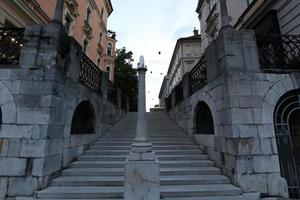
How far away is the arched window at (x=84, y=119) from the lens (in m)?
5.98

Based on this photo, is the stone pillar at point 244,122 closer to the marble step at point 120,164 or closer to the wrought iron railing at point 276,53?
the wrought iron railing at point 276,53

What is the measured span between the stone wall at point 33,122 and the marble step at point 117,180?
40cm

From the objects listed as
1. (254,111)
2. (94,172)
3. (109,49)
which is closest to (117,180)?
(94,172)

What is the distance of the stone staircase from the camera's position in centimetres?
392

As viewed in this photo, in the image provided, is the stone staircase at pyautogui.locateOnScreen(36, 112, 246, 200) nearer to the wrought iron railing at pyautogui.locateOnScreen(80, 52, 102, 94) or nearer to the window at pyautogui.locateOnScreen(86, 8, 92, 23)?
the wrought iron railing at pyautogui.locateOnScreen(80, 52, 102, 94)

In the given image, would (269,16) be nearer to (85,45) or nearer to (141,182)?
(141,182)

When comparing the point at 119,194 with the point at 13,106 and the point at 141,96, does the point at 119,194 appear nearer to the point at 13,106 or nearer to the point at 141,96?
the point at 141,96

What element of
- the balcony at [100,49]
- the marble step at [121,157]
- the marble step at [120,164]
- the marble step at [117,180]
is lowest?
the marble step at [117,180]

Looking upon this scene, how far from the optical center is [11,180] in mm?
3928

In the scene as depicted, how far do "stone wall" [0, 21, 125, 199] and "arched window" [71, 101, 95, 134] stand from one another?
0.96 m

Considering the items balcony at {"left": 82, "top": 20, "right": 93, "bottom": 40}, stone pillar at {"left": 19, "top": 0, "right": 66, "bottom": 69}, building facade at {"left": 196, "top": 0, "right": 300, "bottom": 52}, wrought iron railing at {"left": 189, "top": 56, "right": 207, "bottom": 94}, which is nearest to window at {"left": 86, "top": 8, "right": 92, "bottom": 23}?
balcony at {"left": 82, "top": 20, "right": 93, "bottom": 40}

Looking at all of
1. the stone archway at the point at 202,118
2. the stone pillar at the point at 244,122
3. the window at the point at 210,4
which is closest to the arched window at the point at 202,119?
Result: the stone archway at the point at 202,118

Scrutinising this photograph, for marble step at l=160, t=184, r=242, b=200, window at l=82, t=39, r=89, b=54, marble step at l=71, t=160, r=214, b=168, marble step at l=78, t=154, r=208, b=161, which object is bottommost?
marble step at l=160, t=184, r=242, b=200

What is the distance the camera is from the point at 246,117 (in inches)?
177
